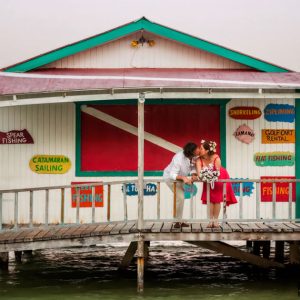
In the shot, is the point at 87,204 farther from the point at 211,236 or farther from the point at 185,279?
the point at 211,236

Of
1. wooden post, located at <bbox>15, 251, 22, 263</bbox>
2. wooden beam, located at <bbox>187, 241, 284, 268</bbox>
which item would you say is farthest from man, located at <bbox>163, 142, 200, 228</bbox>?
wooden post, located at <bbox>15, 251, 22, 263</bbox>

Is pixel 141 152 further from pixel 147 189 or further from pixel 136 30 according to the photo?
pixel 136 30

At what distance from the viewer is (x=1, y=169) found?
15.1 meters

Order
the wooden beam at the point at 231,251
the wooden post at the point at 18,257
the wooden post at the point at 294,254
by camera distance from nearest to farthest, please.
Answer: the wooden beam at the point at 231,251, the wooden post at the point at 294,254, the wooden post at the point at 18,257

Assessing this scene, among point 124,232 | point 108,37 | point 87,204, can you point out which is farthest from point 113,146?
point 124,232

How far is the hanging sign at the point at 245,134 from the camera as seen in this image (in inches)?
586

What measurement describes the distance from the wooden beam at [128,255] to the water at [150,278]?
0.17 m

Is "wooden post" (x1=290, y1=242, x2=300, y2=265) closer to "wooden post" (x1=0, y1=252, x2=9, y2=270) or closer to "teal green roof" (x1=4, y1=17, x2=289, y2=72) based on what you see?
"teal green roof" (x1=4, y1=17, x2=289, y2=72)

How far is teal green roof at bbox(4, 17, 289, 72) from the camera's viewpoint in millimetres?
14891

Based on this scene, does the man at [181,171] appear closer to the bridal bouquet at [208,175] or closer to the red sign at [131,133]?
the bridal bouquet at [208,175]

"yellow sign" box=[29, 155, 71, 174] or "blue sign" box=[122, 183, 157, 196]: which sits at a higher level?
"yellow sign" box=[29, 155, 71, 174]

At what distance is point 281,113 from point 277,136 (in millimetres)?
476

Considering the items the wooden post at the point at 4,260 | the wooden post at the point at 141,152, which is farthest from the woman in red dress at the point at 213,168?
the wooden post at the point at 4,260

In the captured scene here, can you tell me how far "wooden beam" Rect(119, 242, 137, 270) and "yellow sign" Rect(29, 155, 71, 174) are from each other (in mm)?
2128
